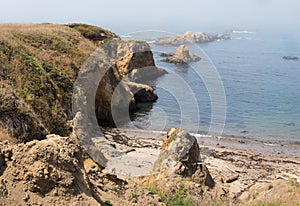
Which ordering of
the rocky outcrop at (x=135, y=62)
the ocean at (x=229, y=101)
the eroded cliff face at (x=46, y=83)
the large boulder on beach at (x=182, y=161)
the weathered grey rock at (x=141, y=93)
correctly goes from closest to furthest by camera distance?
the eroded cliff face at (x=46, y=83), the large boulder on beach at (x=182, y=161), the ocean at (x=229, y=101), the weathered grey rock at (x=141, y=93), the rocky outcrop at (x=135, y=62)

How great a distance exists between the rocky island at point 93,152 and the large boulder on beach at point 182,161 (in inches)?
1.9

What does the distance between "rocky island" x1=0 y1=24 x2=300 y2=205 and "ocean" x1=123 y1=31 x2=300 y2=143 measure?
296 cm

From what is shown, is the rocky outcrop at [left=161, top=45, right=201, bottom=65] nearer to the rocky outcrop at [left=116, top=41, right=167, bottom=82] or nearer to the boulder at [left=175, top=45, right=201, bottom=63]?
the boulder at [left=175, top=45, right=201, bottom=63]

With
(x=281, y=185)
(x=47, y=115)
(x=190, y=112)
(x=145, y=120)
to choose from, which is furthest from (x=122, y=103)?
(x=281, y=185)

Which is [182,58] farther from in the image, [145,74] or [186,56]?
[145,74]

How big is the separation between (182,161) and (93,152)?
4.58 metres

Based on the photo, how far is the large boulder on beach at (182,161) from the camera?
Answer: 1620 cm

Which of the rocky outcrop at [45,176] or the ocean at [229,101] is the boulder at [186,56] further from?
the rocky outcrop at [45,176]

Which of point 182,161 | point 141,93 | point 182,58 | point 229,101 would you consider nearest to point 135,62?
point 141,93

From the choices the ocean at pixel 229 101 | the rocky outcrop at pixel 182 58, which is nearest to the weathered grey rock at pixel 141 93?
the ocean at pixel 229 101

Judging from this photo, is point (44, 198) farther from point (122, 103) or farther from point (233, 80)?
point (233, 80)

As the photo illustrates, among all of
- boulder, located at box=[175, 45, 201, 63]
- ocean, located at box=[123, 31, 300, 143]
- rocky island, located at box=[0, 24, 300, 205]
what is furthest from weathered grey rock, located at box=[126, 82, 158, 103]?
boulder, located at box=[175, 45, 201, 63]

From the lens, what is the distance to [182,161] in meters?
16.6

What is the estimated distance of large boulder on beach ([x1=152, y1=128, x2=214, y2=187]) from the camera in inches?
638
